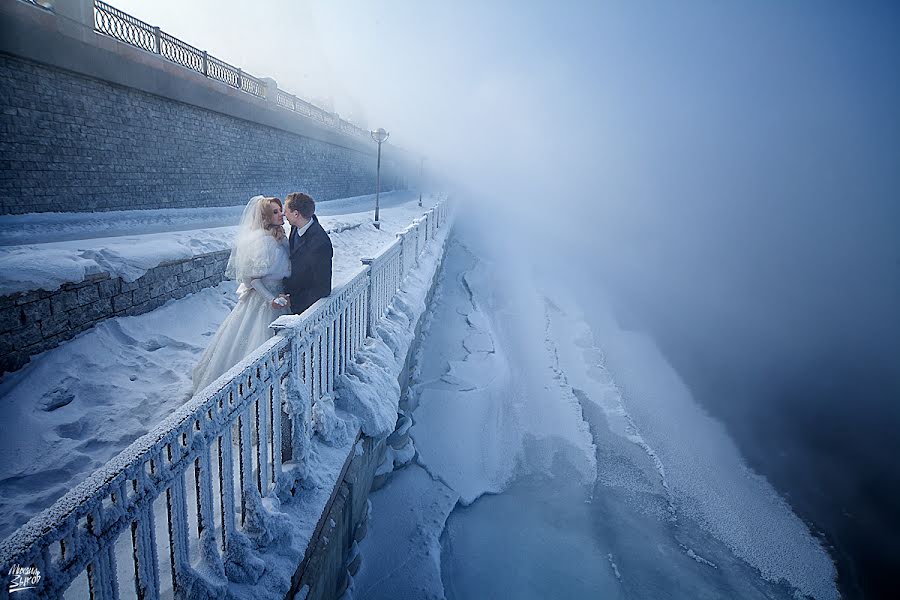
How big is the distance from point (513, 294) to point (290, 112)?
11.1 metres

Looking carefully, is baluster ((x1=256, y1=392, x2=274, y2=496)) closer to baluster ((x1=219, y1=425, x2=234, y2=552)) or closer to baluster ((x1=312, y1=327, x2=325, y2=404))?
baluster ((x1=219, y1=425, x2=234, y2=552))

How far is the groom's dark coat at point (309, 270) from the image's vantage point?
3373mm

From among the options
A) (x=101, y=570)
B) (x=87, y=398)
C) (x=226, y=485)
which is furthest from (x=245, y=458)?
(x=87, y=398)

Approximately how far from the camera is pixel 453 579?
14.0 ft

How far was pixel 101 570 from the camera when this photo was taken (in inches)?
55.4

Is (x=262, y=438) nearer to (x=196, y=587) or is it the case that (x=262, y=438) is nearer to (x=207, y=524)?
(x=207, y=524)

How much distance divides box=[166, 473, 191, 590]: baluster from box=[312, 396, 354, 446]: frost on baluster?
135 cm

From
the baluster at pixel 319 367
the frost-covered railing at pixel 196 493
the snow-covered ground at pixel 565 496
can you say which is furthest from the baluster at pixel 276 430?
the snow-covered ground at pixel 565 496

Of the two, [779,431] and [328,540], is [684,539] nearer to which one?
[328,540]

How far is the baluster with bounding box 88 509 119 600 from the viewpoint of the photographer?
1.33 metres

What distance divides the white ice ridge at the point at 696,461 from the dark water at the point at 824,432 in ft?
1.23

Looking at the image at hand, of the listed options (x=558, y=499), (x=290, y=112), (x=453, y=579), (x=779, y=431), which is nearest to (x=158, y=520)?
(x=453, y=579)

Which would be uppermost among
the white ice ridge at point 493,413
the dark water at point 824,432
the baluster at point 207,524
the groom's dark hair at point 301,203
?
the groom's dark hair at point 301,203

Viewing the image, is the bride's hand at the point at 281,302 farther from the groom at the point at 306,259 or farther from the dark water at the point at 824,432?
the dark water at the point at 824,432
